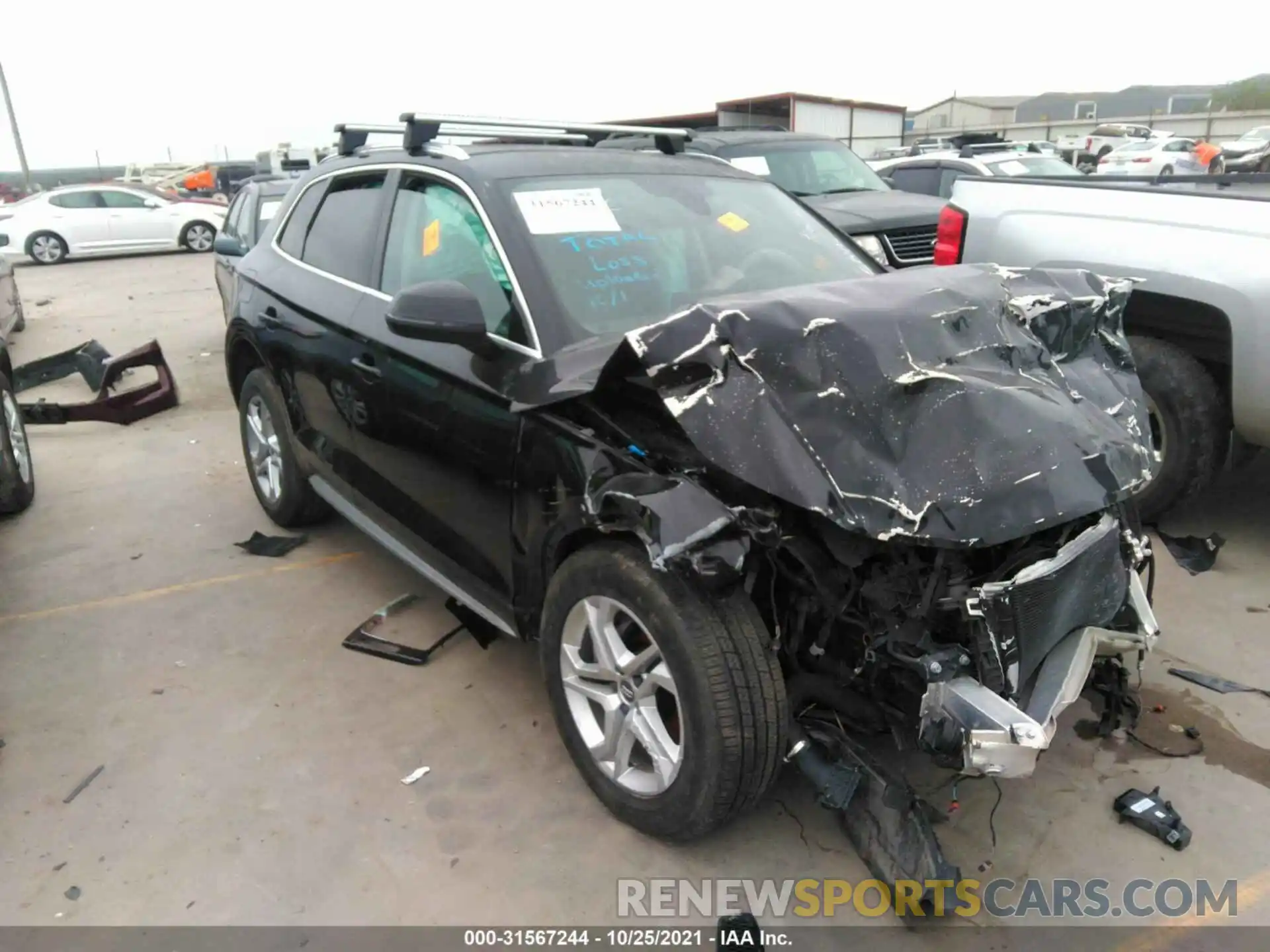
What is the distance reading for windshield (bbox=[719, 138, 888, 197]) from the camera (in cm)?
963

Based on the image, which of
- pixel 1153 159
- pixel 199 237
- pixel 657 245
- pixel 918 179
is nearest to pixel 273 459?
pixel 657 245

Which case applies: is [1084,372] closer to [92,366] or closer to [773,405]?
[773,405]

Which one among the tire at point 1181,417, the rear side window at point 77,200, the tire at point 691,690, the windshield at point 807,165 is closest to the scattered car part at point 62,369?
the windshield at point 807,165

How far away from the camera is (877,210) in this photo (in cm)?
876

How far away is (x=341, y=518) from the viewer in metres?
5.20

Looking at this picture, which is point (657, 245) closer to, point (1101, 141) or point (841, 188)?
point (841, 188)

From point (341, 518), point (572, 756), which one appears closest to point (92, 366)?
point (341, 518)

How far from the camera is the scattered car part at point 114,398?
672cm

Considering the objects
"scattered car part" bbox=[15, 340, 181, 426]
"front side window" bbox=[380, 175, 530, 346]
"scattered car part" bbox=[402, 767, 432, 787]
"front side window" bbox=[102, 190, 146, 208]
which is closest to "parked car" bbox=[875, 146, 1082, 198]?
"scattered car part" bbox=[15, 340, 181, 426]

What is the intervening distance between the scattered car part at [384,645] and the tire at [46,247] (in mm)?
19162

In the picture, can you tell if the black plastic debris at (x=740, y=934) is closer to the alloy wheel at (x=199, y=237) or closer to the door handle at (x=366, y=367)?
the door handle at (x=366, y=367)

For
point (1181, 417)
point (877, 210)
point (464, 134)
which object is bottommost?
point (1181, 417)

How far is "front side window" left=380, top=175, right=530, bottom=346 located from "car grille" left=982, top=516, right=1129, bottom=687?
157cm

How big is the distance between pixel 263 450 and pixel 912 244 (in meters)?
6.05
